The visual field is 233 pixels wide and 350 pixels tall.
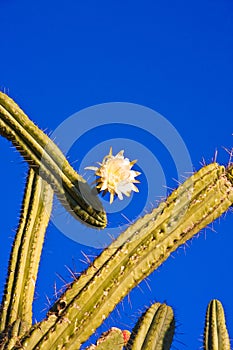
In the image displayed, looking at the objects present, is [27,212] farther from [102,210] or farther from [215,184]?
[215,184]

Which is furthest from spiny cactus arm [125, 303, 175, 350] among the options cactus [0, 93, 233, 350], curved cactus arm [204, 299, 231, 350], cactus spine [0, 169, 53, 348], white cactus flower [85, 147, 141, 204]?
white cactus flower [85, 147, 141, 204]

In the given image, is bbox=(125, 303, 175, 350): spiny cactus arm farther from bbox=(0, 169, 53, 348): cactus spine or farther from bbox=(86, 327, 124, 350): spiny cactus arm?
bbox=(0, 169, 53, 348): cactus spine

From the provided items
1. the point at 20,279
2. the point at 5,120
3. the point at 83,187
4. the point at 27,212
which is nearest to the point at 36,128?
the point at 5,120

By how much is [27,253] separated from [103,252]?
0.75 metres

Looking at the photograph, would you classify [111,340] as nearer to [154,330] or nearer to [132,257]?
[154,330]

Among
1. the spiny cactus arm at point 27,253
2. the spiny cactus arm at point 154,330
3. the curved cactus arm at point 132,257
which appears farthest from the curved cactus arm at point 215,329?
the spiny cactus arm at point 27,253

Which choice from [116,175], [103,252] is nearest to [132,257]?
[103,252]

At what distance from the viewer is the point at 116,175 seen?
10.6ft

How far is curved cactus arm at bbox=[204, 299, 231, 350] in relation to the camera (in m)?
3.82

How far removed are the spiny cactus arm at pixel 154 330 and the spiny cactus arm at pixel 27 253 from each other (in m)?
0.58

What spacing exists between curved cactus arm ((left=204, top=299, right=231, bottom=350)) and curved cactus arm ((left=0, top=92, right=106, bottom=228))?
45.9 inches

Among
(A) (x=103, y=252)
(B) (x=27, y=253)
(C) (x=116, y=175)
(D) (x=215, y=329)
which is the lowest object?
(A) (x=103, y=252)

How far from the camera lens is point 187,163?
3607 mm

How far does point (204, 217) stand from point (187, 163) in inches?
20.8
